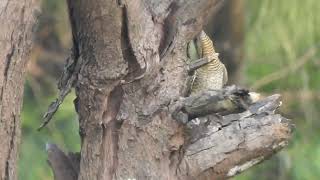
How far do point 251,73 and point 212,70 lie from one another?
3.77ft

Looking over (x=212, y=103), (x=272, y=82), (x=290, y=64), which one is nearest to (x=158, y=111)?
(x=212, y=103)

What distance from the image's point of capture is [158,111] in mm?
892

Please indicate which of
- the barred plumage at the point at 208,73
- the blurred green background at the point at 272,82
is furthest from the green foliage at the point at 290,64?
the barred plumage at the point at 208,73

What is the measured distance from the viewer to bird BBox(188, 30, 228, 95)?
3.13 feet

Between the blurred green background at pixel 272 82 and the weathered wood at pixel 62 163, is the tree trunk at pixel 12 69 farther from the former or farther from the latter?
the blurred green background at pixel 272 82

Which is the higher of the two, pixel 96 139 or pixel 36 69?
pixel 36 69

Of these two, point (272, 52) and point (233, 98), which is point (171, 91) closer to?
point (233, 98)

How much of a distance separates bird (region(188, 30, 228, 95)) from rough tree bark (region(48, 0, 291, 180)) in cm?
4

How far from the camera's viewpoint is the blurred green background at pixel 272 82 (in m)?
1.81

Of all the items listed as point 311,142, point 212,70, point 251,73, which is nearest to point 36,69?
point 251,73

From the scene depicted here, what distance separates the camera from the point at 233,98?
0.89 m

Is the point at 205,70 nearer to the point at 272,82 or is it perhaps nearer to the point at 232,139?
the point at 232,139

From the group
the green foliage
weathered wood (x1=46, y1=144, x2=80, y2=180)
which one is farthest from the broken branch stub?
the green foliage

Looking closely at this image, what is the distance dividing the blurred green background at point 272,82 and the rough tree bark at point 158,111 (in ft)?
2.50
